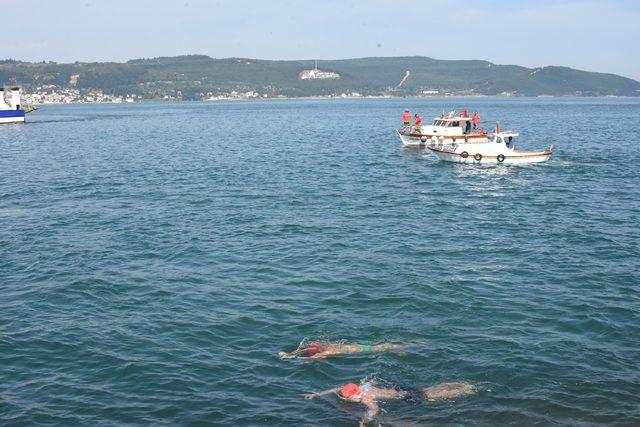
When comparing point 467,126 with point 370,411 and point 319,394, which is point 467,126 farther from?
point 370,411

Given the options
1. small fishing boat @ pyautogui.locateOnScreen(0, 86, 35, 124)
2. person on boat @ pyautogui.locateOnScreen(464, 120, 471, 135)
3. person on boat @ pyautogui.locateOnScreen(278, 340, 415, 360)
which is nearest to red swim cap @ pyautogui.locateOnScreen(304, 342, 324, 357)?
person on boat @ pyautogui.locateOnScreen(278, 340, 415, 360)

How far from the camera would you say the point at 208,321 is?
1848cm

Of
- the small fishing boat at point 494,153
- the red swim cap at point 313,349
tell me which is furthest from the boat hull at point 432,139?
the red swim cap at point 313,349

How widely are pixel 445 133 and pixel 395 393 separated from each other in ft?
159

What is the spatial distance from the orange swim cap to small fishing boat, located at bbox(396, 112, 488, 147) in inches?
1756

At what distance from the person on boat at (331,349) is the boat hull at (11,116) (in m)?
114

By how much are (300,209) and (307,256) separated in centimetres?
932

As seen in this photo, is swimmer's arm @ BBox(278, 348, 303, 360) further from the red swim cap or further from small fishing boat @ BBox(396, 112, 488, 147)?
small fishing boat @ BBox(396, 112, 488, 147)

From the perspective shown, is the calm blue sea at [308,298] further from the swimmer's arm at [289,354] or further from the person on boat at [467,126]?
the person on boat at [467,126]

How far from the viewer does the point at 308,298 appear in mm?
20344

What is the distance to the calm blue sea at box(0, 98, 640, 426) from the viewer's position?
14.1 m

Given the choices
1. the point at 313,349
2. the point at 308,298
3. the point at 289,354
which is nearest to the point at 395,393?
the point at 313,349

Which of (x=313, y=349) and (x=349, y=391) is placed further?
(x=313, y=349)

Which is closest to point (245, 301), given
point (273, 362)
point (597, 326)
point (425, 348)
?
point (273, 362)
